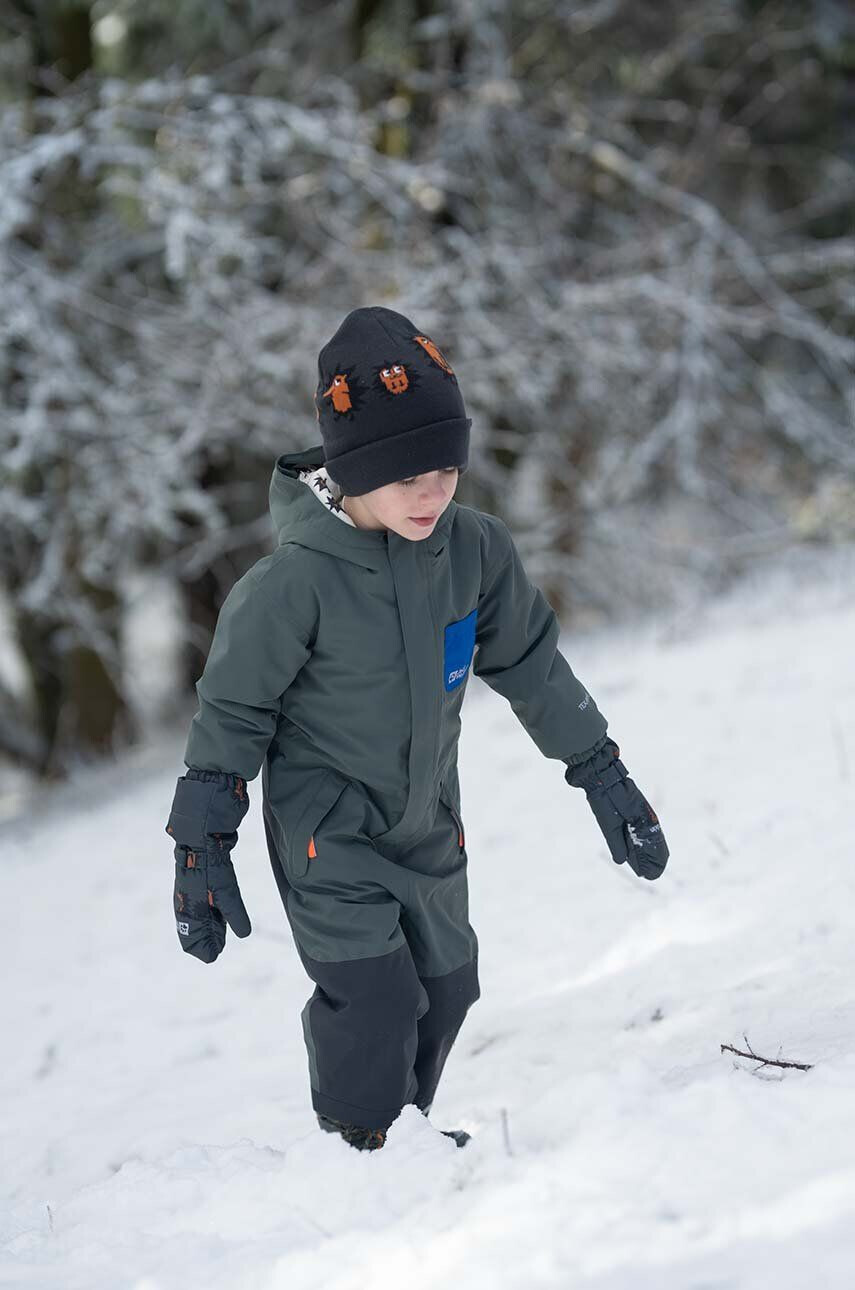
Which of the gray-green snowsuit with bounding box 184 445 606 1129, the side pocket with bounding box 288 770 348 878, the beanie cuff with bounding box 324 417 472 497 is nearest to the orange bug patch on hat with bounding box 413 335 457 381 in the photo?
the beanie cuff with bounding box 324 417 472 497

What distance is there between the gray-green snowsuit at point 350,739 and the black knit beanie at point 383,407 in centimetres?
13

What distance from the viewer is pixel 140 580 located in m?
10.7

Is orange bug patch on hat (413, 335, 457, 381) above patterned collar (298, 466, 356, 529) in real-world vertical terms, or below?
above

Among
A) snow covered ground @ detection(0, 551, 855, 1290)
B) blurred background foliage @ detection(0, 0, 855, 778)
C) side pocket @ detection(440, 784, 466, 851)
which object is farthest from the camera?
blurred background foliage @ detection(0, 0, 855, 778)

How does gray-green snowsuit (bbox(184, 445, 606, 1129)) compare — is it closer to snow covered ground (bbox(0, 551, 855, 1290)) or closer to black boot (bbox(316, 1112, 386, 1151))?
black boot (bbox(316, 1112, 386, 1151))

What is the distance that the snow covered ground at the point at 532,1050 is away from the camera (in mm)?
1778

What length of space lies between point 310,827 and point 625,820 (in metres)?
0.71

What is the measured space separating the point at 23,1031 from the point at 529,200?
7.20 meters

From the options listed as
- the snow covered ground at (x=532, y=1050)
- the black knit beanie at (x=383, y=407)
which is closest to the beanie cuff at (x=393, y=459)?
the black knit beanie at (x=383, y=407)

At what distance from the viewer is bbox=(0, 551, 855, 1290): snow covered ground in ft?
5.83

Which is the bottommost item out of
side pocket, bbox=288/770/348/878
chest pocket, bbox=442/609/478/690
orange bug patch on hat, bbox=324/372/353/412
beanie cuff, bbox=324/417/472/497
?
side pocket, bbox=288/770/348/878

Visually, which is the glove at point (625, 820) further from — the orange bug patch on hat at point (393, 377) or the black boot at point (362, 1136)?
the orange bug patch on hat at point (393, 377)

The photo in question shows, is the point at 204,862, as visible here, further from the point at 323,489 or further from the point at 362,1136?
the point at 323,489

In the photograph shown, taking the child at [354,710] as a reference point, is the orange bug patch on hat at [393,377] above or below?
above
